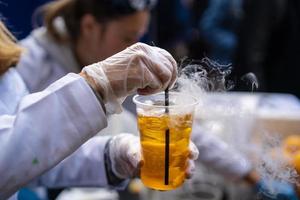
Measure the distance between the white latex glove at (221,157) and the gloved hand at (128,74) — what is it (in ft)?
2.26

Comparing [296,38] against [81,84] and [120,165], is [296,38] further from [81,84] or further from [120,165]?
[81,84]

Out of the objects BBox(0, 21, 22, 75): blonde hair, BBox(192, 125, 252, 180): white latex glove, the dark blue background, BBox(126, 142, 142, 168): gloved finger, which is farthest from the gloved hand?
the dark blue background

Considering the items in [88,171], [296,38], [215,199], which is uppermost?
[88,171]

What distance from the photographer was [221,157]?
1516mm

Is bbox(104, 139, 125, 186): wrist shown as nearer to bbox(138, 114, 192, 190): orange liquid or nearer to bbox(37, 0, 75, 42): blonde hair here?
bbox(138, 114, 192, 190): orange liquid

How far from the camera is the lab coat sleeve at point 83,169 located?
1.10 meters

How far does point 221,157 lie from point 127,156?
619 millimetres

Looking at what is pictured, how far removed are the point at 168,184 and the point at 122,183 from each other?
0.98 ft

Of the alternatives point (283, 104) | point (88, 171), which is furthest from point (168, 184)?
point (283, 104)

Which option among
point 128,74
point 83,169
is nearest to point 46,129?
point 128,74

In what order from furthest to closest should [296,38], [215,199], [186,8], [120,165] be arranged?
[186,8] < [296,38] < [215,199] < [120,165]

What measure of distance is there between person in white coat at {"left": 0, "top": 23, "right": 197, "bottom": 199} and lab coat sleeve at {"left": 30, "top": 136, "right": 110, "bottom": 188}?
0.33m

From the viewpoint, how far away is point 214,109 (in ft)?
4.59

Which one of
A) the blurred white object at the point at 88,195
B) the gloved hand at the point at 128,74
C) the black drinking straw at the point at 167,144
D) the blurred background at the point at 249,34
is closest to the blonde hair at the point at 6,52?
Answer: the gloved hand at the point at 128,74
